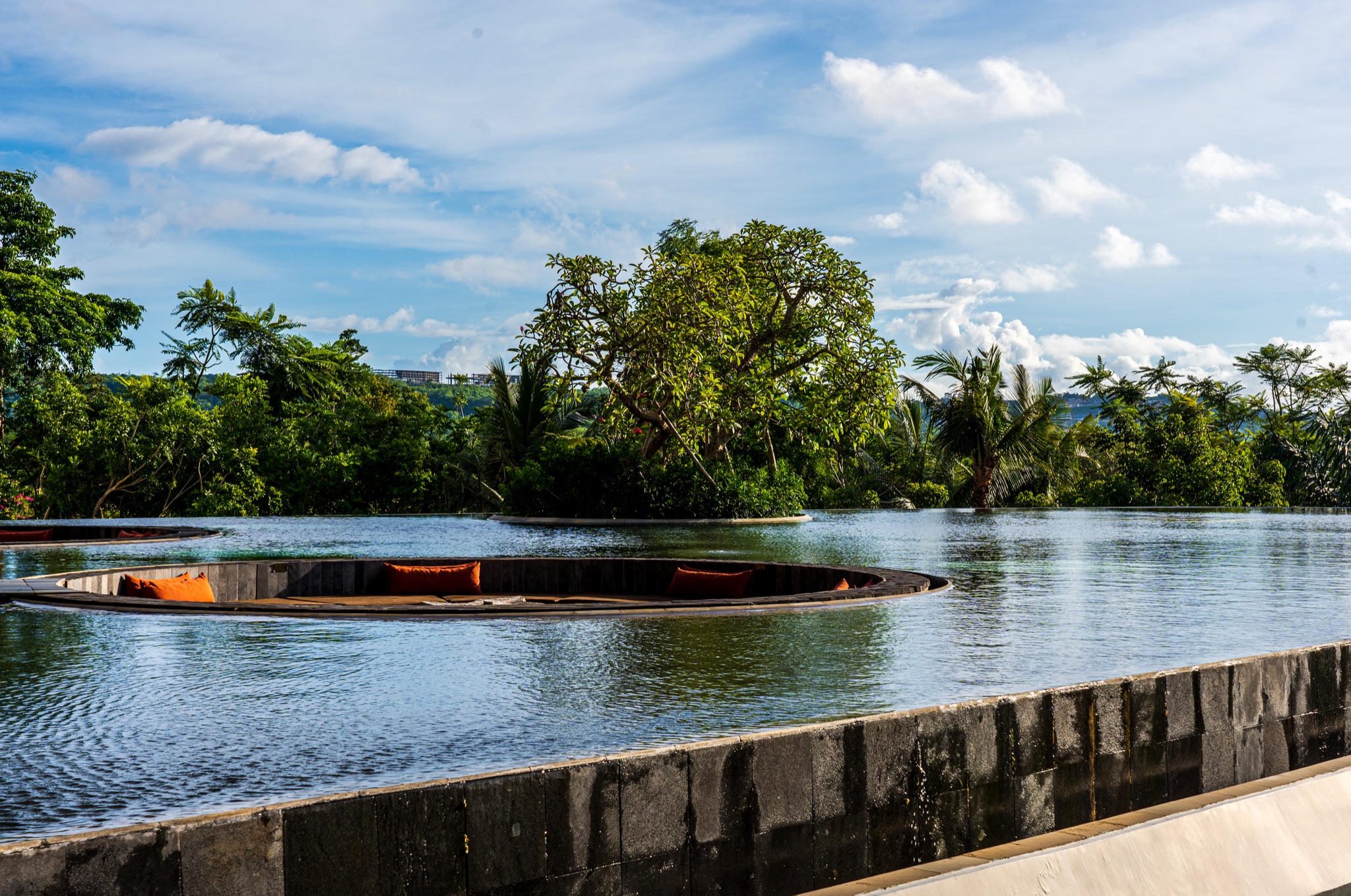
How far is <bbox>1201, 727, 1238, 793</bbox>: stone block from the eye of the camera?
3984 millimetres

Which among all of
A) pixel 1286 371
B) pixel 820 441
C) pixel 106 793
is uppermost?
pixel 1286 371

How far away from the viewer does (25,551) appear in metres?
10.5

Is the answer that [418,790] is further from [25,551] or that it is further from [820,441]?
[820,441]

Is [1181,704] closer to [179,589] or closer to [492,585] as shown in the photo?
[492,585]

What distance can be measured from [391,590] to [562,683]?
4.65 metres

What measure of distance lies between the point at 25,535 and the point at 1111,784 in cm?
1406

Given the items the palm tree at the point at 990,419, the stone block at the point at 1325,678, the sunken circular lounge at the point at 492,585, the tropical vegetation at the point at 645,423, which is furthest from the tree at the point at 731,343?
the stone block at the point at 1325,678

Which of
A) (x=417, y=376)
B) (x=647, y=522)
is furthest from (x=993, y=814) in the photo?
(x=417, y=376)

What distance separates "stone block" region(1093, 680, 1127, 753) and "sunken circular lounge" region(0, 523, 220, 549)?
35.6 ft

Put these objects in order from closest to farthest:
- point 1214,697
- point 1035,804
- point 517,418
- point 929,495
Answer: point 1035,804 → point 1214,697 → point 517,418 → point 929,495

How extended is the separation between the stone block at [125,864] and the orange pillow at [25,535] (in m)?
13.2

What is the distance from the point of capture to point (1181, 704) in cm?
388

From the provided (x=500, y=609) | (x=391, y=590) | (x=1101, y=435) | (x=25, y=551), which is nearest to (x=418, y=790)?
(x=500, y=609)

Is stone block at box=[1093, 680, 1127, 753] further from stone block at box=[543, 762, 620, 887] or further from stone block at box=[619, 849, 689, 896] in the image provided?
stone block at box=[543, 762, 620, 887]
